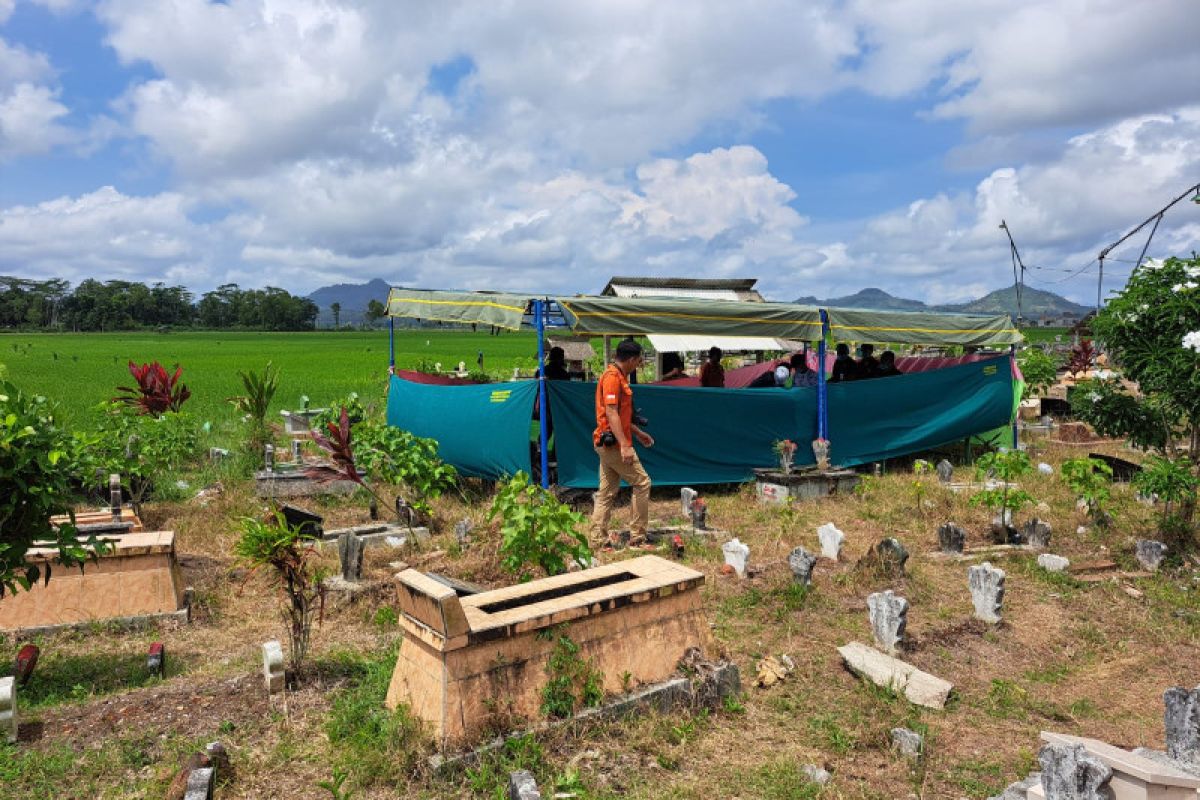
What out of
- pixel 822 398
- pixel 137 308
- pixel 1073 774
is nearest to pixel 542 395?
pixel 822 398

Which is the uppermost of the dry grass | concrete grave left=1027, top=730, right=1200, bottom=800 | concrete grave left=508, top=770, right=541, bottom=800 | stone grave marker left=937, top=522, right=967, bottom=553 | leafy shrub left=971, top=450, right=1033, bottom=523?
leafy shrub left=971, top=450, right=1033, bottom=523

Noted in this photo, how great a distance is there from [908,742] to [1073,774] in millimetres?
1008

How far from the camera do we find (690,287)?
16.3 metres

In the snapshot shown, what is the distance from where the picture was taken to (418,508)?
306 inches

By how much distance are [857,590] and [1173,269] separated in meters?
3.71

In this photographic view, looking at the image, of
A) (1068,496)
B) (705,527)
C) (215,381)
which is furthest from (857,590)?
(215,381)

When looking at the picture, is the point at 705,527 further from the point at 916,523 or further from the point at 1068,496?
the point at 1068,496

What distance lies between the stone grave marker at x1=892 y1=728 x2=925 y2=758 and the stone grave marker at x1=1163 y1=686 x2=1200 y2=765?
1070 mm

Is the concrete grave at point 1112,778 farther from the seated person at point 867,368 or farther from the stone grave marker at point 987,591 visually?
the seated person at point 867,368

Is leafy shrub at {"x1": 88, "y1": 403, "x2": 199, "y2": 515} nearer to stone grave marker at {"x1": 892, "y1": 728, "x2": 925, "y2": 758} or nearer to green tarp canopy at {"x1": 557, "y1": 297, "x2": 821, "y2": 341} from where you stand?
green tarp canopy at {"x1": 557, "y1": 297, "x2": 821, "y2": 341}

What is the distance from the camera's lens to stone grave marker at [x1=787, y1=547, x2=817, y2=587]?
601 centimetres

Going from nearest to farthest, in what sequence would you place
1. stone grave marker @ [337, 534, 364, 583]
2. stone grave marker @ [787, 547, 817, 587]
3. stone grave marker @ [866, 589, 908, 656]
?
1. stone grave marker @ [866, 589, 908, 656]
2. stone grave marker @ [787, 547, 817, 587]
3. stone grave marker @ [337, 534, 364, 583]

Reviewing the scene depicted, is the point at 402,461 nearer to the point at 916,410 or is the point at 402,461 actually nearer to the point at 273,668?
the point at 273,668

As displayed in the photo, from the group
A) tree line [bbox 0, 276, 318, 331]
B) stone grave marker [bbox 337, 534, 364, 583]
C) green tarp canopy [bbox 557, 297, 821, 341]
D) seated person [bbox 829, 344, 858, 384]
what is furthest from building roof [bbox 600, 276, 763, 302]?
tree line [bbox 0, 276, 318, 331]
